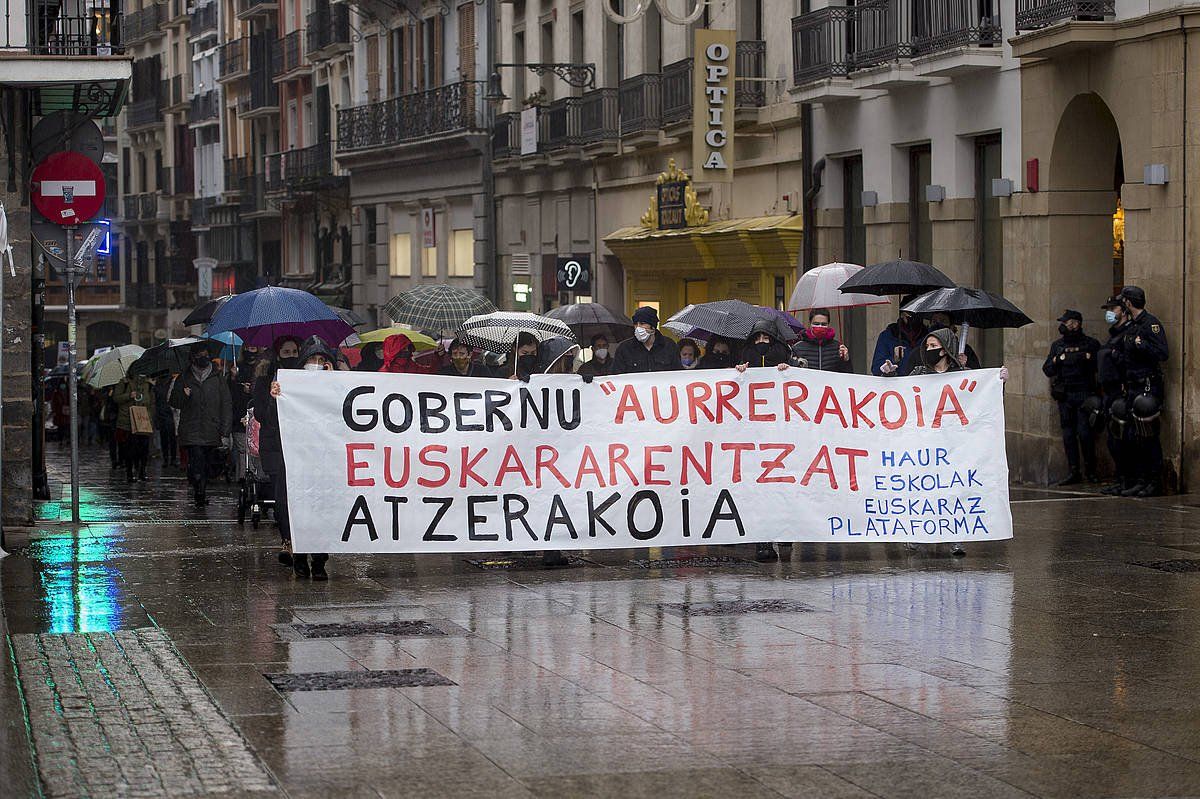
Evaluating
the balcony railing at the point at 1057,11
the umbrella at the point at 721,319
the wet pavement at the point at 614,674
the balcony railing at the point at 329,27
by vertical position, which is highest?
the balcony railing at the point at 329,27

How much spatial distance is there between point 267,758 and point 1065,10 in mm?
15850

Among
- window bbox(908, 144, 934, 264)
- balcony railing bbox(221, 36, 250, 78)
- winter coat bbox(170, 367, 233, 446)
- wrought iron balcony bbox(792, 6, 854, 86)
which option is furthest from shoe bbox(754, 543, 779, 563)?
balcony railing bbox(221, 36, 250, 78)

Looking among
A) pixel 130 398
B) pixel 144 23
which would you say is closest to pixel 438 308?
pixel 130 398

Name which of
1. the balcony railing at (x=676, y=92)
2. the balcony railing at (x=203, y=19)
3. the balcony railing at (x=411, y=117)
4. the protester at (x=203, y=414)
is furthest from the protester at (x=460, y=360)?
the balcony railing at (x=203, y=19)

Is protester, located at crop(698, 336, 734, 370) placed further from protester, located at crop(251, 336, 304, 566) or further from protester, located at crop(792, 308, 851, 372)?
protester, located at crop(251, 336, 304, 566)

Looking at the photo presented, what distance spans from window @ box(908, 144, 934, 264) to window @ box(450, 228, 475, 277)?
21298 millimetres

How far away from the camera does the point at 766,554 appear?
49.1 feet

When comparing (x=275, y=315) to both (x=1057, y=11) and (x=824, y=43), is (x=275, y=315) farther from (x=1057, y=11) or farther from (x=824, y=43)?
(x=824, y=43)

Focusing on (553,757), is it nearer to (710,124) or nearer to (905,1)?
(905,1)

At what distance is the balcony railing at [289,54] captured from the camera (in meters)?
63.2

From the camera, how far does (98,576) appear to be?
14.3 m

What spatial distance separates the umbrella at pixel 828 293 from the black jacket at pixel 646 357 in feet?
10.4

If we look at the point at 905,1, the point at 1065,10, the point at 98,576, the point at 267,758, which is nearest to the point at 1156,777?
the point at 267,758

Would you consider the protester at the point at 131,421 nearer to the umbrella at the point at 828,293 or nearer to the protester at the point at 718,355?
the umbrella at the point at 828,293
